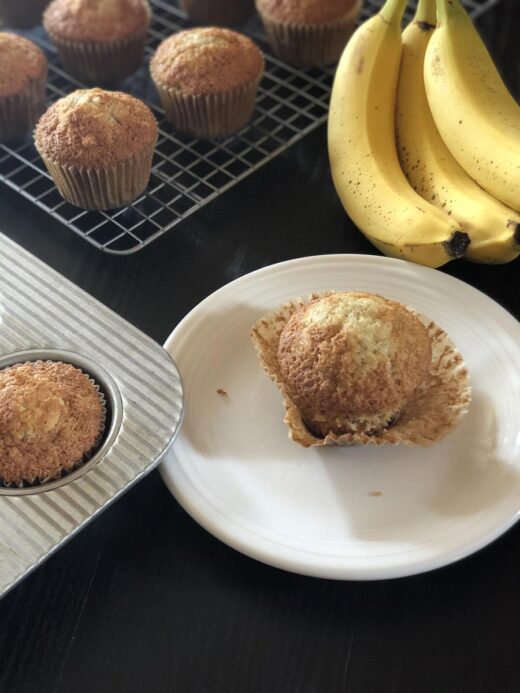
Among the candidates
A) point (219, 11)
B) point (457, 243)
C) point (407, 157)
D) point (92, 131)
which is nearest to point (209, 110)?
point (92, 131)

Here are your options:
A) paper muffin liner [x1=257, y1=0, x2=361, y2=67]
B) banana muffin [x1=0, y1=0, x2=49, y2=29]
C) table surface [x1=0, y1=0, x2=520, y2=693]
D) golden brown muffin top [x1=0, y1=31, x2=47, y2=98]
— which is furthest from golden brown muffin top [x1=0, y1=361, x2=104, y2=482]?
banana muffin [x1=0, y1=0, x2=49, y2=29]

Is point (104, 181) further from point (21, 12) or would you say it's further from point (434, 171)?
point (21, 12)

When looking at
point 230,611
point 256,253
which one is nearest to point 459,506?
point 230,611

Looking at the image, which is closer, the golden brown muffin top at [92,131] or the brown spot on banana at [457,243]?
the brown spot on banana at [457,243]

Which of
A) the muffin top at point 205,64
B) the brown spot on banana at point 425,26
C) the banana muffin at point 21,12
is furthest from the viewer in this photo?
the banana muffin at point 21,12

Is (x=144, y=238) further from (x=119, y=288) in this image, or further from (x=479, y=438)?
(x=479, y=438)

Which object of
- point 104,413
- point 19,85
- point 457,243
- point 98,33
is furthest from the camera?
point 98,33

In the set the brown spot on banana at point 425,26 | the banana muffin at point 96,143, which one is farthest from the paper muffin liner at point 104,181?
the brown spot on banana at point 425,26

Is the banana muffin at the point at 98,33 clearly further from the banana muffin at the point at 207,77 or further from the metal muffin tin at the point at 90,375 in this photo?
the metal muffin tin at the point at 90,375
